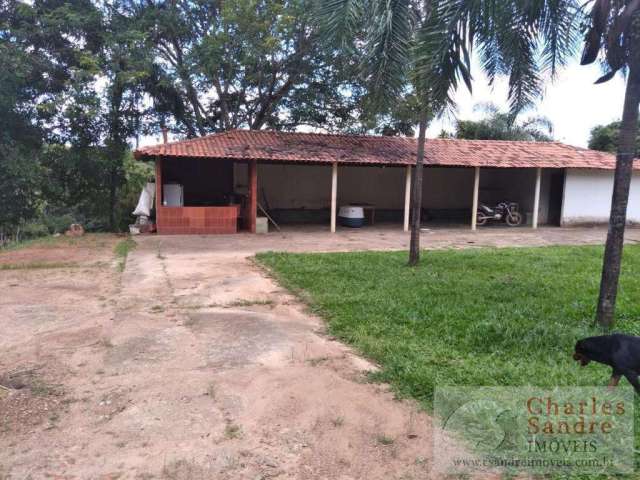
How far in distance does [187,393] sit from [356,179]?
632 inches

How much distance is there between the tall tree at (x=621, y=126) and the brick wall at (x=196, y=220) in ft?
35.4

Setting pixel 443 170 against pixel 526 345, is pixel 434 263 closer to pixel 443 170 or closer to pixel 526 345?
pixel 526 345

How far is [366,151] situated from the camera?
53.4 feet

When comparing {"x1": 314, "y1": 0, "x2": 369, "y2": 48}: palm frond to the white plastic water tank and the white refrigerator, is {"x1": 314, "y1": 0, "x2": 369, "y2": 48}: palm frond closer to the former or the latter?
the white refrigerator

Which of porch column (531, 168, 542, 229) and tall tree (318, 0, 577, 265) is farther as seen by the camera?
porch column (531, 168, 542, 229)

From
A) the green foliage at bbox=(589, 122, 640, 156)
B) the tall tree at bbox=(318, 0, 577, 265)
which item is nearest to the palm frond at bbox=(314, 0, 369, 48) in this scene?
the tall tree at bbox=(318, 0, 577, 265)

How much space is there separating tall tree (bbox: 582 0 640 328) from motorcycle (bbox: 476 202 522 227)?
13046 millimetres

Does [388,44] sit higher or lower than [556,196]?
higher

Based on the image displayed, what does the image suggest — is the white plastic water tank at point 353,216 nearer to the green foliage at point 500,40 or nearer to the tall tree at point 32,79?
the tall tree at point 32,79

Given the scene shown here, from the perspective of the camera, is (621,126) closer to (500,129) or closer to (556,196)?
(556,196)

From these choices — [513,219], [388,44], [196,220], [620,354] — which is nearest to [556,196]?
[513,219]

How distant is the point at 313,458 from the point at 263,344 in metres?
2.10

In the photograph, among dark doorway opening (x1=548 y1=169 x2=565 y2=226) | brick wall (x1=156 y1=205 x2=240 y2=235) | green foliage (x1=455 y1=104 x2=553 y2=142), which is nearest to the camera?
brick wall (x1=156 y1=205 x2=240 y2=235)

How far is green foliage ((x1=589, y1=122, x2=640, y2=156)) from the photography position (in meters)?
25.9
